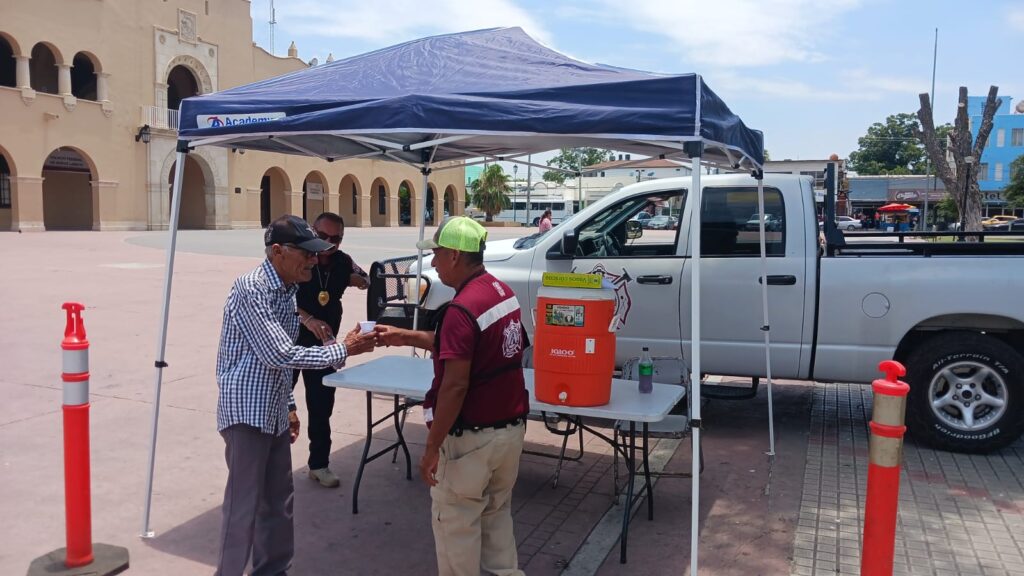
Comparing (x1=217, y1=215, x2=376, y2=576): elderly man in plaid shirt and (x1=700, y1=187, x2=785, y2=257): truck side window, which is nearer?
(x1=217, y1=215, x2=376, y2=576): elderly man in plaid shirt

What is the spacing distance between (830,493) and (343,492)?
10.4 ft

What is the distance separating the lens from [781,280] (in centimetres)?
619

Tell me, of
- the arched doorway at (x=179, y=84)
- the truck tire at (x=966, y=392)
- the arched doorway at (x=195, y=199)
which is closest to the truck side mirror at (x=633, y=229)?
the truck tire at (x=966, y=392)

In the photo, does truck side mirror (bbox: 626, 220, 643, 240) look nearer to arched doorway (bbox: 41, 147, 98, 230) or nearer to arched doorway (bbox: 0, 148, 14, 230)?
arched doorway (bbox: 0, 148, 14, 230)

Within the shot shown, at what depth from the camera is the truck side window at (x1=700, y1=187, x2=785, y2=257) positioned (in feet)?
20.9

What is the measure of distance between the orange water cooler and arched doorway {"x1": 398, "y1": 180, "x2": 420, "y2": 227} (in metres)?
55.0

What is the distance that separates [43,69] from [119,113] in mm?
4806

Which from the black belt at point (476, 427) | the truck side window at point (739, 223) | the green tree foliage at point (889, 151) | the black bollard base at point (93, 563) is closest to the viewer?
the black belt at point (476, 427)

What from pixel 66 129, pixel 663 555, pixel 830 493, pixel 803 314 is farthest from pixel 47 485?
pixel 66 129

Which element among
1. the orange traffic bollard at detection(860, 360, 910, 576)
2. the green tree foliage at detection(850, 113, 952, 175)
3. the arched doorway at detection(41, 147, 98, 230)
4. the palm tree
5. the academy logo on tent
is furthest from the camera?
the green tree foliage at detection(850, 113, 952, 175)

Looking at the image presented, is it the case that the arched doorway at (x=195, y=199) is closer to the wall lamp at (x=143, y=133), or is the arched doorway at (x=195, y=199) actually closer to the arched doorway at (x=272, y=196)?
the wall lamp at (x=143, y=133)

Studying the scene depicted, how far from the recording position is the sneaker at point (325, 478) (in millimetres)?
→ 5172

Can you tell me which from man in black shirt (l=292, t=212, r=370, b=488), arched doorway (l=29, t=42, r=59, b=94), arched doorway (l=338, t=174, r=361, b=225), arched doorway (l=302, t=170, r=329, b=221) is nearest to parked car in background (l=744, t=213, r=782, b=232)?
man in black shirt (l=292, t=212, r=370, b=488)

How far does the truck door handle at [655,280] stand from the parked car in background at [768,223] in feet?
2.52
